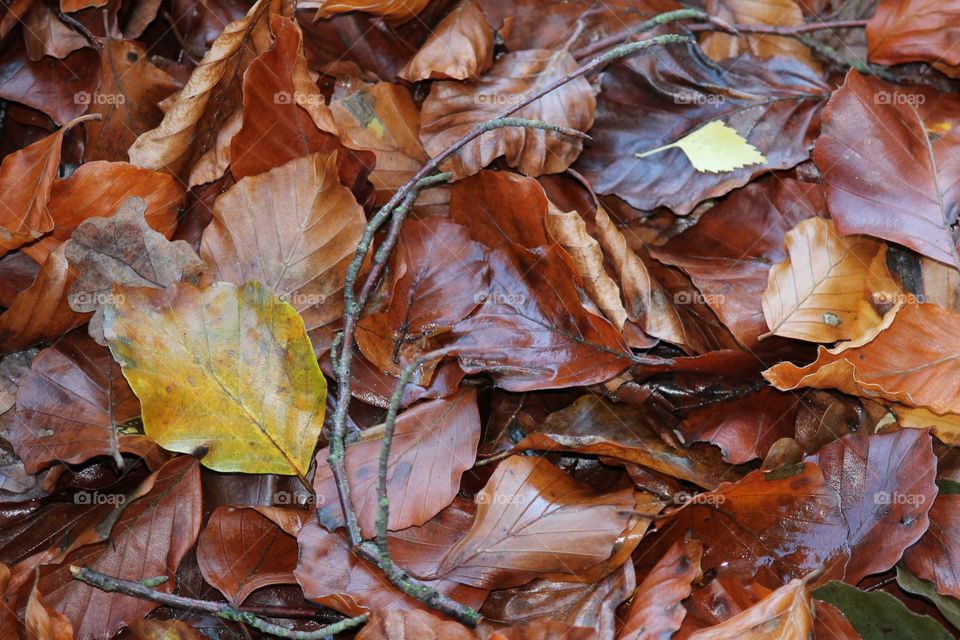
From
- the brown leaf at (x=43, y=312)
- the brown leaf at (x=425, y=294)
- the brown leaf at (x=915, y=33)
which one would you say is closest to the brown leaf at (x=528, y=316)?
the brown leaf at (x=425, y=294)

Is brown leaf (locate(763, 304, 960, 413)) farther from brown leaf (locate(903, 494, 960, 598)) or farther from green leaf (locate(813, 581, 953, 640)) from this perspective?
green leaf (locate(813, 581, 953, 640))

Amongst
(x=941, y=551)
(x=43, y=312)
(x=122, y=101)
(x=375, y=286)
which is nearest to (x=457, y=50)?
(x=375, y=286)

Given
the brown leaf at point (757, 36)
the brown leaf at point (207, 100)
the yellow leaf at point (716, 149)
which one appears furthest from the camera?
the brown leaf at point (757, 36)

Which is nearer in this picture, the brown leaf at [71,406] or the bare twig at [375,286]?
the bare twig at [375,286]

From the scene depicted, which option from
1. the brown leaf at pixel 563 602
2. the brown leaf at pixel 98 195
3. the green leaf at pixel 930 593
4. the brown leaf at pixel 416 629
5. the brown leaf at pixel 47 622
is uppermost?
the brown leaf at pixel 98 195

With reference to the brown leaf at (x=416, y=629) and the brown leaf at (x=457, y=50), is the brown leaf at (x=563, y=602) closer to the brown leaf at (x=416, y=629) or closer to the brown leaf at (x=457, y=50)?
the brown leaf at (x=416, y=629)

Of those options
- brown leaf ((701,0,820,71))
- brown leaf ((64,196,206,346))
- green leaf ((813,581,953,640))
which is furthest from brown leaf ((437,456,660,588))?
brown leaf ((701,0,820,71))

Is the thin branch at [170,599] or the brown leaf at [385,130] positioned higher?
the brown leaf at [385,130]
